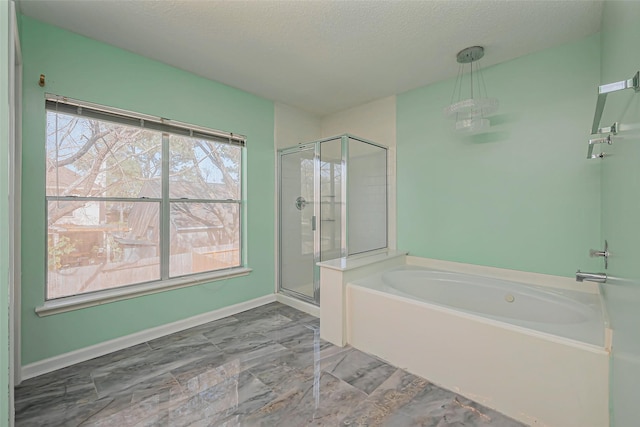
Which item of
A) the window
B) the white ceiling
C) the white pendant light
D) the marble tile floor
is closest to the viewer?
the marble tile floor

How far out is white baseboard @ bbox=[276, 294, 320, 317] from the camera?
9.84ft

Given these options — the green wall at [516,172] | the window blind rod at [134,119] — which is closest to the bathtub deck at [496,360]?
the green wall at [516,172]

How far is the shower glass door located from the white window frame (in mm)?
530

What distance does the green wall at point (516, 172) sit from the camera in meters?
2.13

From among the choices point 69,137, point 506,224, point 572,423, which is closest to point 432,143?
point 506,224

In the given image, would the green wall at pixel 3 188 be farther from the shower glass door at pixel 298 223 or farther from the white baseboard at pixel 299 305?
the shower glass door at pixel 298 223

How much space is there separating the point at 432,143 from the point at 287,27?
1835 mm

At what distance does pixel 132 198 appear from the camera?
7.77ft

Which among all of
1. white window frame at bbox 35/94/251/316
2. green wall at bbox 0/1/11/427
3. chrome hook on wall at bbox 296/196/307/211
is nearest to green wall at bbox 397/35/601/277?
chrome hook on wall at bbox 296/196/307/211

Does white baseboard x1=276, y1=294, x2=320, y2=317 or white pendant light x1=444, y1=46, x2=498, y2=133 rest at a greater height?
white pendant light x1=444, y1=46, x2=498, y2=133

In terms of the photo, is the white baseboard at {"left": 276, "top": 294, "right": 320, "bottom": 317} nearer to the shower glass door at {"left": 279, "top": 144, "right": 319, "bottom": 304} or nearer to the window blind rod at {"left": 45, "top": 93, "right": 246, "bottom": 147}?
the shower glass door at {"left": 279, "top": 144, "right": 319, "bottom": 304}

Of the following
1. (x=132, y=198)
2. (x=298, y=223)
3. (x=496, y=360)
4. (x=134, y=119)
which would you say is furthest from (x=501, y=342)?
(x=134, y=119)

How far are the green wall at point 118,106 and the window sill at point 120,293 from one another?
5cm

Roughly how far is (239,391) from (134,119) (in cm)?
234
